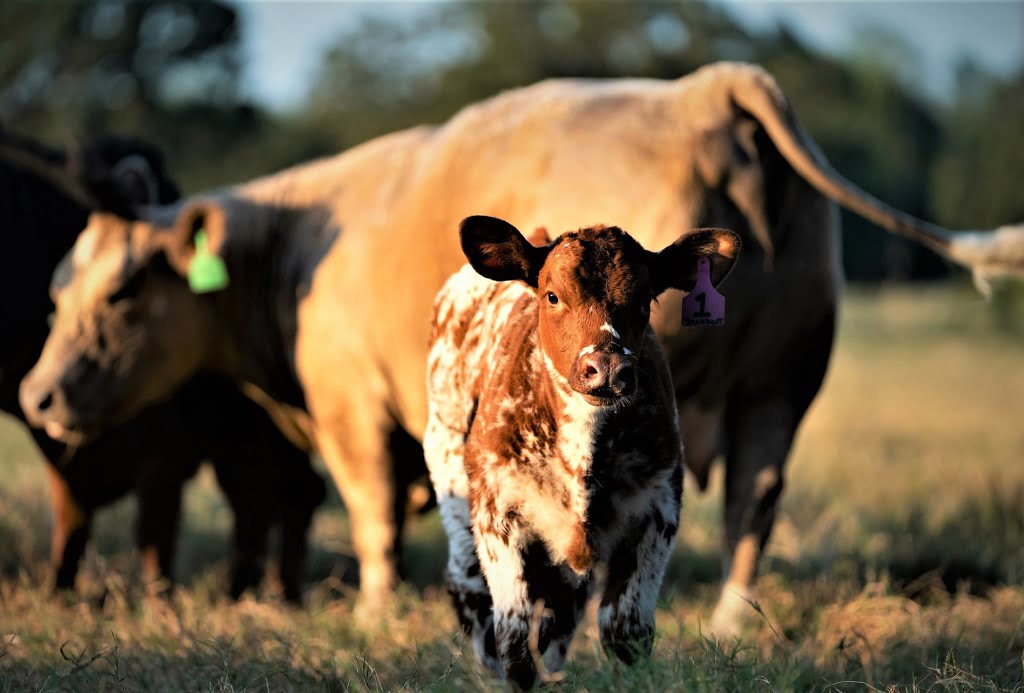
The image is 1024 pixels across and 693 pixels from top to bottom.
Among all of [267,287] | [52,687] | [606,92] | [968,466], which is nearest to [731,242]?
[606,92]

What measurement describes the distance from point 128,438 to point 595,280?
366cm

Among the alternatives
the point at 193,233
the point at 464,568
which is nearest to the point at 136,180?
the point at 193,233

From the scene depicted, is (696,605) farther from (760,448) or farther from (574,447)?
(574,447)

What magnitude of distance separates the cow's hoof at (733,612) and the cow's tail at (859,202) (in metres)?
1.51

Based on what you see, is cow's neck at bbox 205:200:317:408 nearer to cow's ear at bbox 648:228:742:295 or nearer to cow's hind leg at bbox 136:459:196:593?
cow's hind leg at bbox 136:459:196:593

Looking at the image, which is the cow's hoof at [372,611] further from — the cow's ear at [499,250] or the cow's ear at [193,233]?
the cow's ear at [499,250]

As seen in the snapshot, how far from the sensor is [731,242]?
141 inches

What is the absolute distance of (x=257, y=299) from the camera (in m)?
6.26

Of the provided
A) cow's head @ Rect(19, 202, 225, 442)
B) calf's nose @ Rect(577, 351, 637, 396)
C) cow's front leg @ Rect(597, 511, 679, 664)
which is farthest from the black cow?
calf's nose @ Rect(577, 351, 637, 396)

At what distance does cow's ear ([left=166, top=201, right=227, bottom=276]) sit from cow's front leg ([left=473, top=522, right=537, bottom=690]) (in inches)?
116

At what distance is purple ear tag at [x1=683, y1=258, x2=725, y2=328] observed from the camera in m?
3.63

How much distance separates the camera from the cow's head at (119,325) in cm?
566

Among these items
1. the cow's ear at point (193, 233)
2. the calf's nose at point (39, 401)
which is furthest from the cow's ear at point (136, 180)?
the calf's nose at point (39, 401)

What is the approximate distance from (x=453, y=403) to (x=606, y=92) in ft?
5.49
